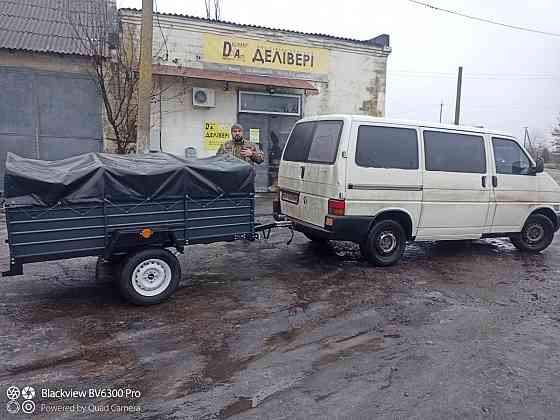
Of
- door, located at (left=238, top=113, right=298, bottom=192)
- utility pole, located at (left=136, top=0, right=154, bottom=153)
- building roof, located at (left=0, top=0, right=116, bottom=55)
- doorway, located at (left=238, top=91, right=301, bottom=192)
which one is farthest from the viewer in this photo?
door, located at (left=238, top=113, right=298, bottom=192)

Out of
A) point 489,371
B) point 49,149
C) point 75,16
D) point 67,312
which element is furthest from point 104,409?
point 75,16

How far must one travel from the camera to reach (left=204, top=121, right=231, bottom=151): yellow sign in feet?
43.8

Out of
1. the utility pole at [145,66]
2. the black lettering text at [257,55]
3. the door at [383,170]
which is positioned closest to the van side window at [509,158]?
the door at [383,170]

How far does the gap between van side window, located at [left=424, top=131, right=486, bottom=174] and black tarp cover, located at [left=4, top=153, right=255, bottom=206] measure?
2723mm

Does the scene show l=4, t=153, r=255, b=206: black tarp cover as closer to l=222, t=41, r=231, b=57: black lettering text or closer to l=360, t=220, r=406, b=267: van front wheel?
l=360, t=220, r=406, b=267: van front wheel

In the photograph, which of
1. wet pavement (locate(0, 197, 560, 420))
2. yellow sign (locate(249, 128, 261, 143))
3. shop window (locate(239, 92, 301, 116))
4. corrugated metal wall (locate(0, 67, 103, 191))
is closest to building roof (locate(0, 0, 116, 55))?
corrugated metal wall (locate(0, 67, 103, 191))

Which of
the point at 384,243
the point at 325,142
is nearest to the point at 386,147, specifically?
the point at 325,142

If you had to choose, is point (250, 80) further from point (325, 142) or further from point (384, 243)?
point (384, 243)

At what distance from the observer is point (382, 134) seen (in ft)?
20.2

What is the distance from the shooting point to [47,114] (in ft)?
39.0

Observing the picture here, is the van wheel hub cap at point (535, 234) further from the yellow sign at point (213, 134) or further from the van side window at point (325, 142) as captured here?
the yellow sign at point (213, 134)

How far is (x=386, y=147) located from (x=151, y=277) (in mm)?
3400

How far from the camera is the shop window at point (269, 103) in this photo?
13.7 meters

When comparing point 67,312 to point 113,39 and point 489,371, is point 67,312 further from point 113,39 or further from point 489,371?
point 113,39
